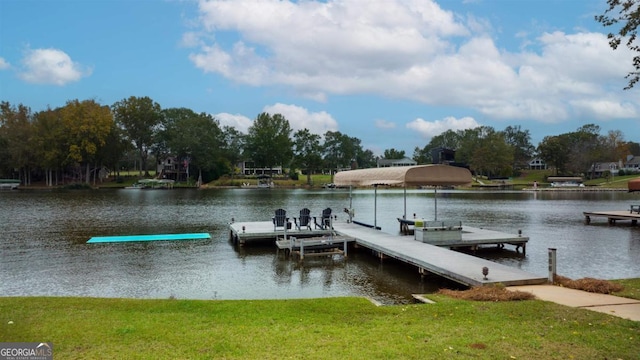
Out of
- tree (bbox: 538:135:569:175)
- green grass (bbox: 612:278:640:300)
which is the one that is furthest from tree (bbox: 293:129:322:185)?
green grass (bbox: 612:278:640:300)

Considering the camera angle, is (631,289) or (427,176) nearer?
(631,289)

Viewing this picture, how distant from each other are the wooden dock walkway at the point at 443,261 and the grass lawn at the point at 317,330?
2639 mm

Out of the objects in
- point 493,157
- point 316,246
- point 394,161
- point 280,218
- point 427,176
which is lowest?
point 316,246

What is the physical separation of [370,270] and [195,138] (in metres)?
83.5

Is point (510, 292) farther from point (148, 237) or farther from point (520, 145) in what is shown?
point (520, 145)

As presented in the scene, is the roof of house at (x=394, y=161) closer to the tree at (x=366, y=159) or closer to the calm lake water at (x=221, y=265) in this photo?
the tree at (x=366, y=159)

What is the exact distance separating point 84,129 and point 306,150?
1921 inches

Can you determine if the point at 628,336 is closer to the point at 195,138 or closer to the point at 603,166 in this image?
the point at 195,138

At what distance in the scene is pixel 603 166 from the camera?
369 ft

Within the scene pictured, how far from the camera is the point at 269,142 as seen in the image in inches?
4188


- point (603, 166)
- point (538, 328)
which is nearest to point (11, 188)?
point (538, 328)

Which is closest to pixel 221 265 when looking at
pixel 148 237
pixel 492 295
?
pixel 148 237

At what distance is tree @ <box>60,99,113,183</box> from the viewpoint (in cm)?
8050

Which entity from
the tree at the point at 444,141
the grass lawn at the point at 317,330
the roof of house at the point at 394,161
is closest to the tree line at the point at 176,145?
the tree at the point at 444,141
